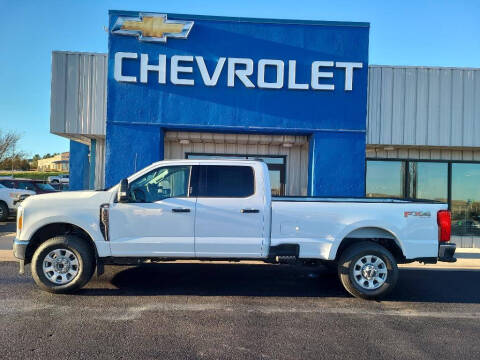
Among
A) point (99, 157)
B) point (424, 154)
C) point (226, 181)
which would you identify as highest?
point (424, 154)

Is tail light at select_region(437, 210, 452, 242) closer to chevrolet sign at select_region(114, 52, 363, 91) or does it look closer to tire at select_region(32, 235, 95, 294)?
tire at select_region(32, 235, 95, 294)

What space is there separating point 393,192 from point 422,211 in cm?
637

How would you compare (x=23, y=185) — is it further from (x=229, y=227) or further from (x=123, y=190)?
(x=229, y=227)

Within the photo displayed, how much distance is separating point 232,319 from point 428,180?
9.33m

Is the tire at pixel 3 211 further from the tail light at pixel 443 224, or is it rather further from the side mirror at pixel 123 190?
the tail light at pixel 443 224

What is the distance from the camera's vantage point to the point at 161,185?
18.2 feet

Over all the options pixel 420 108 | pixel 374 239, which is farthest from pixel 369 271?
pixel 420 108

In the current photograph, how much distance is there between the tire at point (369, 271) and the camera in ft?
17.6

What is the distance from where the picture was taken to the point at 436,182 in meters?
11.4

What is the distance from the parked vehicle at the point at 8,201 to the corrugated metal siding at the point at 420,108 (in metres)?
13.4

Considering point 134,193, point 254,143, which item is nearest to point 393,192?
point 254,143

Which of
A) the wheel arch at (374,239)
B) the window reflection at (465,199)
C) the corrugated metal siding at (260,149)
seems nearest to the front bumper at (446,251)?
the wheel arch at (374,239)

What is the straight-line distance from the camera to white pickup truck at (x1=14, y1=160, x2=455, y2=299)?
5.30 meters

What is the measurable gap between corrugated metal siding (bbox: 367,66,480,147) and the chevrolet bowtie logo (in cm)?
556
